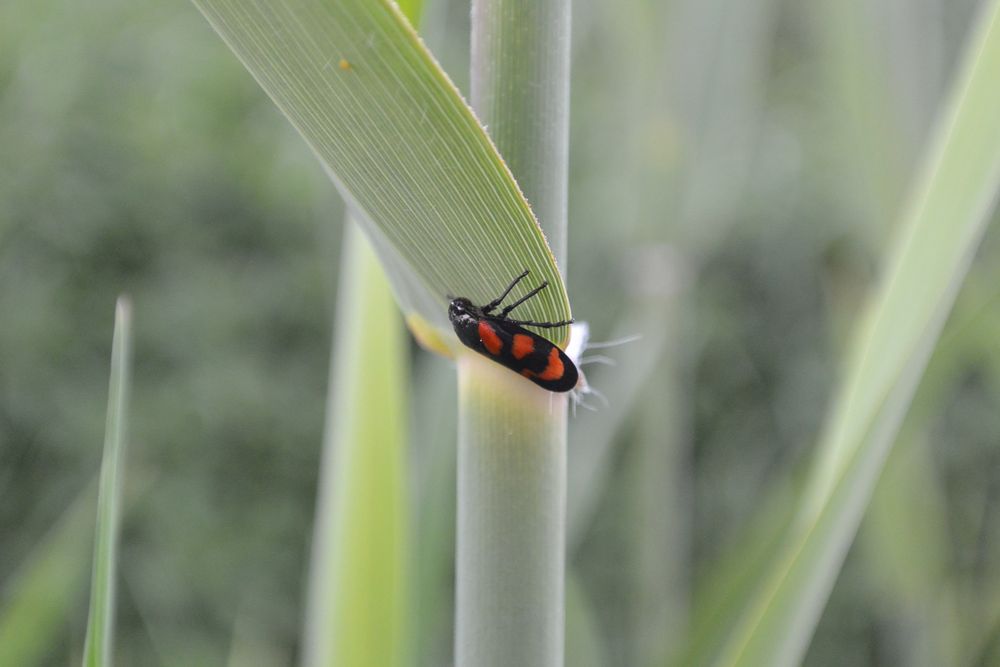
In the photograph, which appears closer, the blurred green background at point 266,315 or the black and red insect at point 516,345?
the black and red insect at point 516,345

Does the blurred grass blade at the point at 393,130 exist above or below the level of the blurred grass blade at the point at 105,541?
above

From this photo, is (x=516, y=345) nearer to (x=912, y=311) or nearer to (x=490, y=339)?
(x=490, y=339)

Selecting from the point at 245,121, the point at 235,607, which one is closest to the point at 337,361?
the point at 235,607

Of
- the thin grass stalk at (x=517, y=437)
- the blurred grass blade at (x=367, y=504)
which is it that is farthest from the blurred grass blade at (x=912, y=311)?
the blurred grass blade at (x=367, y=504)

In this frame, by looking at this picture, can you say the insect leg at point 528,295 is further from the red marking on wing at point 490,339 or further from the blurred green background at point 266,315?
the blurred green background at point 266,315

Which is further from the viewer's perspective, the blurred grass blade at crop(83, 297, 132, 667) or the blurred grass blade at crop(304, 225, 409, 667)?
the blurred grass blade at crop(304, 225, 409, 667)

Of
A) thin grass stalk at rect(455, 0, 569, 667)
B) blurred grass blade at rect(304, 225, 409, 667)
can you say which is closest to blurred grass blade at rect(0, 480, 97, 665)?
blurred grass blade at rect(304, 225, 409, 667)

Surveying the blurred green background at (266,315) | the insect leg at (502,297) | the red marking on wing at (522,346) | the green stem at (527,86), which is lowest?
the red marking on wing at (522,346)

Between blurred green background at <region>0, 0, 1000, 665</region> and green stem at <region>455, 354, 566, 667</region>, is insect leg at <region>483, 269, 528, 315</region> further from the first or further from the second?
blurred green background at <region>0, 0, 1000, 665</region>
